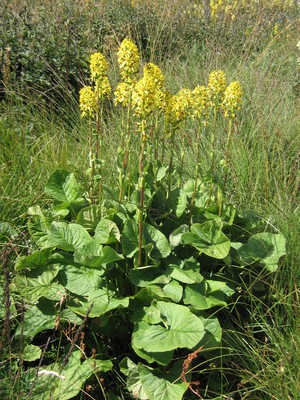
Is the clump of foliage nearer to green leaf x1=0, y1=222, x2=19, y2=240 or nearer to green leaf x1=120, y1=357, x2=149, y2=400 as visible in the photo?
green leaf x1=120, y1=357, x2=149, y2=400

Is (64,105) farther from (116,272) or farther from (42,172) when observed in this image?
(116,272)

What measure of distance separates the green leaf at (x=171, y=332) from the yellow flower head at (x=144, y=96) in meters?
0.83

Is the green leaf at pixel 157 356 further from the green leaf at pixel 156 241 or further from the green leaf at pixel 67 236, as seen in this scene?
the green leaf at pixel 67 236

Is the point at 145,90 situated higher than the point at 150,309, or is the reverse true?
the point at 145,90

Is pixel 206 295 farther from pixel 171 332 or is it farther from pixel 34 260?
pixel 34 260

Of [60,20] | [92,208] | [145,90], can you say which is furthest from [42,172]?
[60,20]

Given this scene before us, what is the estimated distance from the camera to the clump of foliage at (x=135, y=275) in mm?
2092

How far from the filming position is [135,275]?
7.49 feet

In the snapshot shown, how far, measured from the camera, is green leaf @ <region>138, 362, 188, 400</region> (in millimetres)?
2008

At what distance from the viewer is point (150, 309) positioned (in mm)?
2199

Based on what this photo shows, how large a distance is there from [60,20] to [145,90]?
4.23 meters

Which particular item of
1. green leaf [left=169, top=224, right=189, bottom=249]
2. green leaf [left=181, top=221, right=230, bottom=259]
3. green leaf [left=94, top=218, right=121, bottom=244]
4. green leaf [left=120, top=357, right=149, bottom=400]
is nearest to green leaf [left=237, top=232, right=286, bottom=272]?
green leaf [left=181, top=221, right=230, bottom=259]

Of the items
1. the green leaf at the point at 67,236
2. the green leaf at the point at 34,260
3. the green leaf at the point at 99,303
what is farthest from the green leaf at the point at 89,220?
the green leaf at the point at 99,303

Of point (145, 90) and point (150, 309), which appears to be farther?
point (150, 309)
